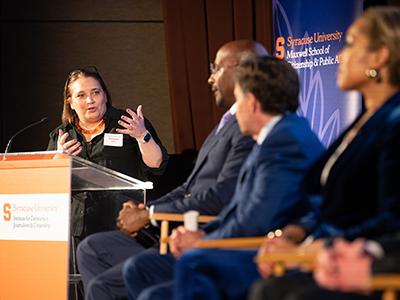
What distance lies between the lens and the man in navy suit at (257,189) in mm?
1347

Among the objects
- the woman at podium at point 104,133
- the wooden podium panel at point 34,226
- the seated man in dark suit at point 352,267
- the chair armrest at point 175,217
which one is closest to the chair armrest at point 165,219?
the chair armrest at point 175,217

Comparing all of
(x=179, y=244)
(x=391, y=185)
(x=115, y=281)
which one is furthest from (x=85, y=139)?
(x=391, y=185)

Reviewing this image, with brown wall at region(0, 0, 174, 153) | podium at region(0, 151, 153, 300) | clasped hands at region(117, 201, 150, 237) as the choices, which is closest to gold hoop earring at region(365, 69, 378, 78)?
clasped hands at region(117, 201, 150, 237)

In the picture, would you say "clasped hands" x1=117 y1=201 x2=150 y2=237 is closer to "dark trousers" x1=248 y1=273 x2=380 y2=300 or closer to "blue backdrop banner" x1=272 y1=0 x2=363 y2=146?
"dark trousers" x1=248 y1=273 x2=380 y2=300

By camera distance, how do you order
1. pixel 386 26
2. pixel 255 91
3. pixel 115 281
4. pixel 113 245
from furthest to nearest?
pixel 113 245
pixel 115 281
pixel 255 91
pixel 386 26

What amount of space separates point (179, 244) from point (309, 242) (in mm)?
579

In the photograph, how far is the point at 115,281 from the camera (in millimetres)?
2068

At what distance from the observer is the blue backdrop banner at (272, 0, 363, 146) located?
11.7 feet

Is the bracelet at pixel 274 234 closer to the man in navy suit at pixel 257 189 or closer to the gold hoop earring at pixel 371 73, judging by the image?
the man in navy suit at pixel 257 189

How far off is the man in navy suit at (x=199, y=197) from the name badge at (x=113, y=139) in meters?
1.04

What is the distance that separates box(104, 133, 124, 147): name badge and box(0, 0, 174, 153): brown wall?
1615mm

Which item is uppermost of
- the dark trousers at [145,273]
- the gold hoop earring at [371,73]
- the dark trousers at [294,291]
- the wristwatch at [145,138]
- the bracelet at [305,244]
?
the wristwatch at [145,138]

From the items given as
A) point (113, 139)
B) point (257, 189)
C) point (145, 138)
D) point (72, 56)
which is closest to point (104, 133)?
point (113, 139)

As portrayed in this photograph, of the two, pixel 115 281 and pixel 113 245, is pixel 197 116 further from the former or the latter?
pixel 115 281
